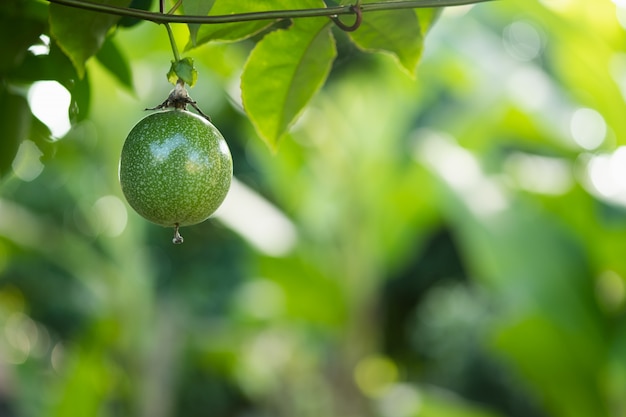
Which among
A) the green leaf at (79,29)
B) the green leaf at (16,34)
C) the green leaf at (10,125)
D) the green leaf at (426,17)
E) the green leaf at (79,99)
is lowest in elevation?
the green leaf at (426,17)

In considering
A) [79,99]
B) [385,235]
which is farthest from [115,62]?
[385,235]

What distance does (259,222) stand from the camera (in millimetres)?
2096

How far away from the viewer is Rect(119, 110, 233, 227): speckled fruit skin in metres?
0.40

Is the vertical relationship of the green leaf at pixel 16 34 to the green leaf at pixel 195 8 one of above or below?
above

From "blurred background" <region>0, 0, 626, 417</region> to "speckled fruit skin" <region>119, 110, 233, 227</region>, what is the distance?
0.70m

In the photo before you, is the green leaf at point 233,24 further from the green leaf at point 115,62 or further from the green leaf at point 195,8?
the green leaf at point 115,62

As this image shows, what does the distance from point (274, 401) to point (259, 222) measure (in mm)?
1637

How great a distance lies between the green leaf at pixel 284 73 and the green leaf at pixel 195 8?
0.06 metres

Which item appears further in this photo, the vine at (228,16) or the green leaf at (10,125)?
the green leaf at (10,125)

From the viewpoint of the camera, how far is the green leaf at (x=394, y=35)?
46 centimetres

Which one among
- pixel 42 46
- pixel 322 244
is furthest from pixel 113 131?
pixel 42 46

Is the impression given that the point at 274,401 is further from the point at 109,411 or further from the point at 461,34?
the point at 461,34

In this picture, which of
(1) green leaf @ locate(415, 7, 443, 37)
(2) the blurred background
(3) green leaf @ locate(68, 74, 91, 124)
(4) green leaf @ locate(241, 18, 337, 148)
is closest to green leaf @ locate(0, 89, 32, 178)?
(3) green leaf @ locate(68, 74, 91, 124)

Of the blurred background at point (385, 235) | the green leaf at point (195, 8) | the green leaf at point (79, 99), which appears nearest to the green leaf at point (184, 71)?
the green leaf at point (195, 8)
